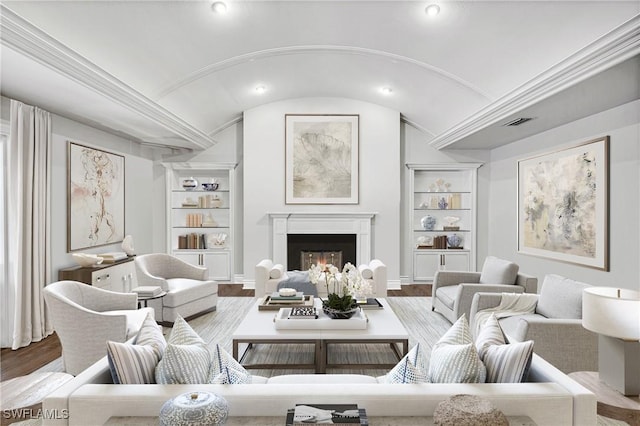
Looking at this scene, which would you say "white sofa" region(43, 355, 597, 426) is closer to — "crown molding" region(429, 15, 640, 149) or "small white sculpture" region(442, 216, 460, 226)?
"crown molding" region(429, 15, 640, 149)

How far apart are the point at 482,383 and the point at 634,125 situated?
3285 mm

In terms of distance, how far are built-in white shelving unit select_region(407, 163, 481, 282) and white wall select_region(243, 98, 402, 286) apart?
529mm

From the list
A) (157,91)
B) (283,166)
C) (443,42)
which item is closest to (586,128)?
(443,42)

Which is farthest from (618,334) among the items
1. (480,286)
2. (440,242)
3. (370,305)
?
(440,242)

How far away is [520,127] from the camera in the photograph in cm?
470

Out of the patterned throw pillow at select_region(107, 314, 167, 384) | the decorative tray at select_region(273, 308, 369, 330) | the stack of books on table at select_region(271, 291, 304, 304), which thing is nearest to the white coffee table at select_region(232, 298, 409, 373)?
the decorative tray at select_region(273, 308, 369, 330)

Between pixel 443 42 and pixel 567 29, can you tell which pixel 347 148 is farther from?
pixel 567 29

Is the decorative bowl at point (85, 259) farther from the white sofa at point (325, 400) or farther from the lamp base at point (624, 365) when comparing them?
the lamp base at point (624, 365)

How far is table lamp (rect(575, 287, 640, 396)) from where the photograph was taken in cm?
186

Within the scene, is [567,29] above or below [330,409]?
above

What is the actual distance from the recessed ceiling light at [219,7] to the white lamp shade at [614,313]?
3389 millimetres

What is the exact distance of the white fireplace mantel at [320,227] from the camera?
20.5ft

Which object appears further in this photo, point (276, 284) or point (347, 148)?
point (347, 148)

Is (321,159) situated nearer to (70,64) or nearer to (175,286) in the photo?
(175,286)
